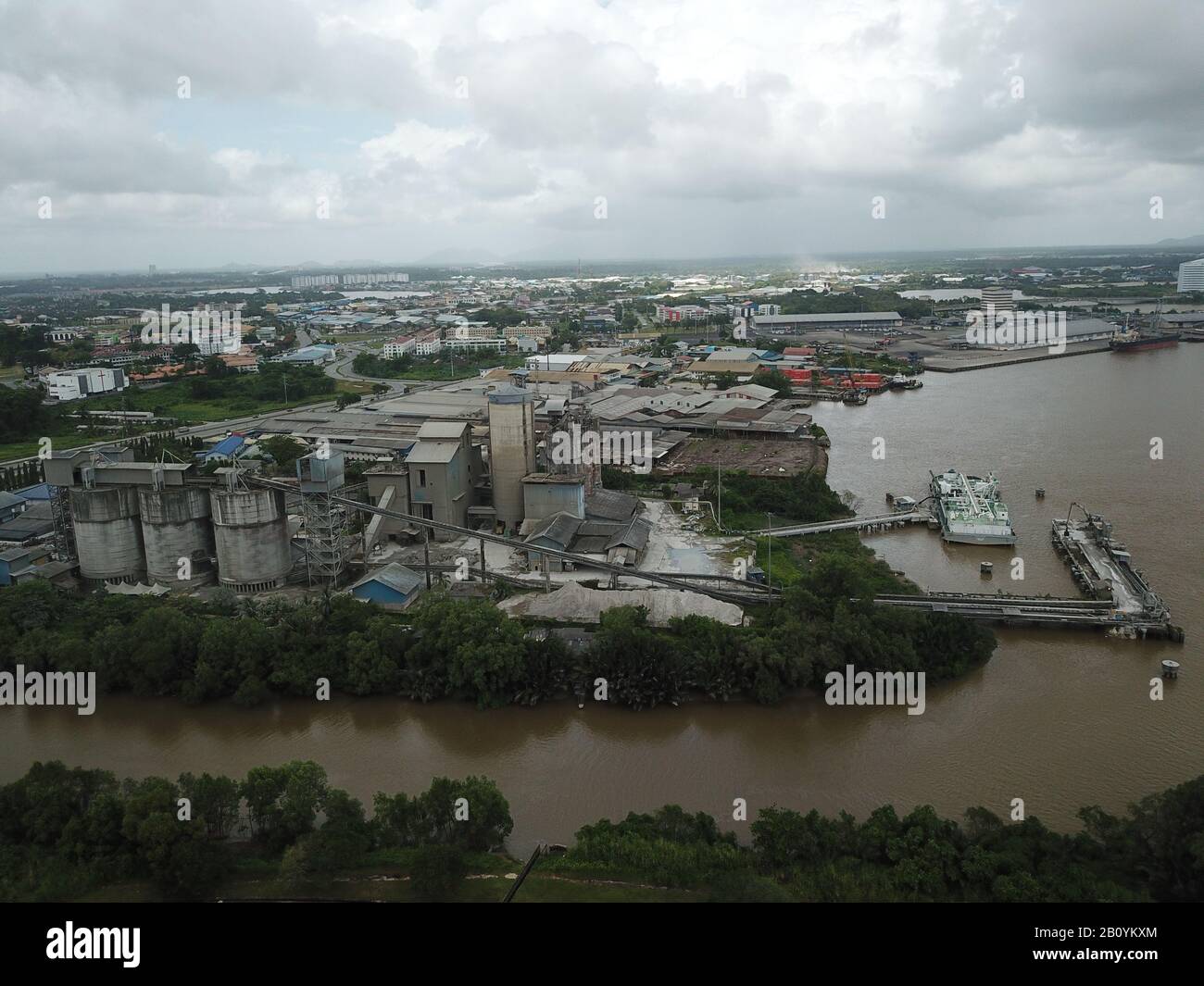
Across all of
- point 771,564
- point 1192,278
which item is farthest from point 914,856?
point 1192,278

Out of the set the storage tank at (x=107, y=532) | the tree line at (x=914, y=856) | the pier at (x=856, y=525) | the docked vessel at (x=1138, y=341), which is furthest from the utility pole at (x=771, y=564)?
the docked vessel at (x=1138, y=341)

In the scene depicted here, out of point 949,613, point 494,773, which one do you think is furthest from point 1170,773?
point 494,773

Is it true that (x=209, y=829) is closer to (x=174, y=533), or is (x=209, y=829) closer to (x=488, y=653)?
(x=488, y=653)

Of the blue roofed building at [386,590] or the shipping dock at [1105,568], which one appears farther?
Result: the blue roofed building at [386,590]

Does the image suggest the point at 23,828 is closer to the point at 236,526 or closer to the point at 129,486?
the point at 236,526

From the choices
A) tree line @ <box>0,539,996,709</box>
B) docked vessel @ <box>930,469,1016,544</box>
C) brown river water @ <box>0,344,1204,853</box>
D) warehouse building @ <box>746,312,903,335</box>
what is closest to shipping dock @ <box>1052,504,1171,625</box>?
brown river water @ <box>0,344,1204,853</box>

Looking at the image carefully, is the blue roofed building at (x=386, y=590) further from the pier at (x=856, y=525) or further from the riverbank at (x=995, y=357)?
the riverbank at (x=995, y=357)
